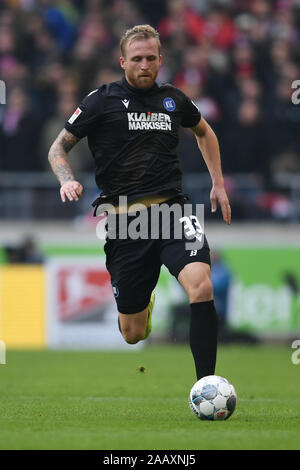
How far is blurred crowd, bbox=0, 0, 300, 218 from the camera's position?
16234mm

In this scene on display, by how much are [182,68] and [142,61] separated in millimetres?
9774

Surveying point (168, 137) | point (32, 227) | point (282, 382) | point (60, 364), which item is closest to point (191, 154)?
point (32, 227)

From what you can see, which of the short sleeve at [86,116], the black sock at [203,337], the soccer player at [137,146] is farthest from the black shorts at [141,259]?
the short sleeve at [86,116]

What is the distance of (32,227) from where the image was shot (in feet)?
54.3

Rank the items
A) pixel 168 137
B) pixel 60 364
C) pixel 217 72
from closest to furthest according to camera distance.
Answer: pixel 168 137 < pixel 60 364 < pixel 217 72

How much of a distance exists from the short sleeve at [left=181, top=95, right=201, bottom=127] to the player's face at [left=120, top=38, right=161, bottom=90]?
419 mm

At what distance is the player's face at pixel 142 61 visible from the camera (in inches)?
291

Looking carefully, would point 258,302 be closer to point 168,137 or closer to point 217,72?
point 217,72

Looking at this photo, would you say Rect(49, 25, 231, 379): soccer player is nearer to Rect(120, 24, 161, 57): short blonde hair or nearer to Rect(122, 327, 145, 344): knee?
Rect(120, 24, 161, 57): short blonde hair

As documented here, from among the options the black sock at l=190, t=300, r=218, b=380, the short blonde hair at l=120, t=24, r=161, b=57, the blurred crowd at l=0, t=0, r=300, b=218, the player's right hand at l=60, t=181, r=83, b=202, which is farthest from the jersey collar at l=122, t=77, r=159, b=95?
the blurred crowd at l=0, t=0, r=300, b=218

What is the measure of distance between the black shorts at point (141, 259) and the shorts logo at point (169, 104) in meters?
0.71

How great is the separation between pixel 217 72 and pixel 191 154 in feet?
5.90

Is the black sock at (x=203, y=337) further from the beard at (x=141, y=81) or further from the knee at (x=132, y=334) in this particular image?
the beard at (x=141, y=81)

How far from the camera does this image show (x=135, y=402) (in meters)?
8.32
